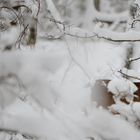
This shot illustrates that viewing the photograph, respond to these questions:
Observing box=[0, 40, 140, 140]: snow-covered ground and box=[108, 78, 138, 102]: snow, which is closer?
box=[0, 40, 140, 140]: snow-covered ground

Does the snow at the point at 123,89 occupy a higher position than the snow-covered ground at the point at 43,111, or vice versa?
the snow-covered ground at the point at 43,111

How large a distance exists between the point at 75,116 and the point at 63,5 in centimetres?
1091

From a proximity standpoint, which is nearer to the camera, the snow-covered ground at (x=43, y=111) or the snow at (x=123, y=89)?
the snow-covered ground at (x=43, y=111)

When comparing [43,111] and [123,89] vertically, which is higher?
[43,111]

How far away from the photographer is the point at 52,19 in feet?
16.1

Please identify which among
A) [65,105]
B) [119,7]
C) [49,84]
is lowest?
[119,7]

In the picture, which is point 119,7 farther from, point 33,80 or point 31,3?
point 33,80

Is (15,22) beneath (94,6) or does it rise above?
above

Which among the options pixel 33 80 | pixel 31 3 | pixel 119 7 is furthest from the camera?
pixel 119 7

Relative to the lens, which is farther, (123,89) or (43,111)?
(123,89)

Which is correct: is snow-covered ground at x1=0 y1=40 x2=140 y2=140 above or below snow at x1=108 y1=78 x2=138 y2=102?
above

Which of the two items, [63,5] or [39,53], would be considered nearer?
[39,53]

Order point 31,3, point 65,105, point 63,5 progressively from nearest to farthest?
1. point 65,105
2. point 31,3
3. point 63,5

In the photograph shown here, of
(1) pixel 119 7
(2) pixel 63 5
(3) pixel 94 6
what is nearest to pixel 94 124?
(3) pixel 94 6
